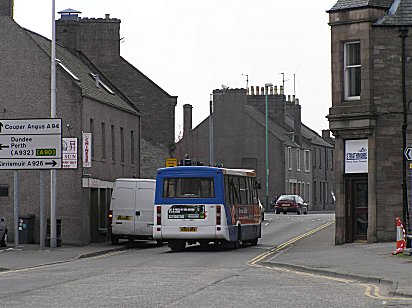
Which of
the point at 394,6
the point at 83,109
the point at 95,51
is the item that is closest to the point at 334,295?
the point at 394,6

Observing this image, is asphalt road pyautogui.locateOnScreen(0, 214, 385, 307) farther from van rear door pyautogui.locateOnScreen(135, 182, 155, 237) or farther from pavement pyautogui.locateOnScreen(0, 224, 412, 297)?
van rear door pyautogui.locateOnScreen(135, 182, 155, 237)

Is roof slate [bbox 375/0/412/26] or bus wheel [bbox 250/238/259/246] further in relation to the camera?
bus wheel [bbox 250/238/259/246]

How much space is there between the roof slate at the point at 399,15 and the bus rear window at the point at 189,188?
8237 mm

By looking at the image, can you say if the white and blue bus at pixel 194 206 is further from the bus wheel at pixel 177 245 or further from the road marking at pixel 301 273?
the road marking at pixel 301 273

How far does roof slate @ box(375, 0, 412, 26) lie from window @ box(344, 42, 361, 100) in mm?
1297

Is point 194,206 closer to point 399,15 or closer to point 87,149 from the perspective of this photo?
point 87,149

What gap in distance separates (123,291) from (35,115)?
23014 millimetres

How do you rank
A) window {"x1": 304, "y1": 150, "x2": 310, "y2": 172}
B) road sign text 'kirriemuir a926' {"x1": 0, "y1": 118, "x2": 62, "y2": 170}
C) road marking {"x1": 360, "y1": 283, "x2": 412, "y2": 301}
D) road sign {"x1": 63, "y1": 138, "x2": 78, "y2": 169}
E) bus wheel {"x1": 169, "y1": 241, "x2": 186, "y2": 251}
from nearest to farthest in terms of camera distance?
road marking {"x1": 360, "y1": 283, "x2": 412, "y2": 301} → road sign text 'kirriemuir a926' {"x1": 0, "y1": 118, "x2": 62, "y2": 170} → bus wheel {"x1": 169, "y1": 241, "x2": 186, "y2": 251} → road sign {"x1": 63, "y1": 138, "x2": 78, "y2": 169} → window {"x1": 304, "y1": 150, "x2": 310, "y2": 172}

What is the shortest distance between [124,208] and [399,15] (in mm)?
12689

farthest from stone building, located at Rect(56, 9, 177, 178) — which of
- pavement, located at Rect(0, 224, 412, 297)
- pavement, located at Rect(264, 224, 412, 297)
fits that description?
pavement, located at Rect(264, 224, 412, 297)

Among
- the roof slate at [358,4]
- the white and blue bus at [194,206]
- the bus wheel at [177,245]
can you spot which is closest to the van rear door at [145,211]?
the bus wheel at [177,245]

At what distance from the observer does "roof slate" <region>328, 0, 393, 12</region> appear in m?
37.2

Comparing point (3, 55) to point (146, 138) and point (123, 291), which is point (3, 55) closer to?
point (146, 138)

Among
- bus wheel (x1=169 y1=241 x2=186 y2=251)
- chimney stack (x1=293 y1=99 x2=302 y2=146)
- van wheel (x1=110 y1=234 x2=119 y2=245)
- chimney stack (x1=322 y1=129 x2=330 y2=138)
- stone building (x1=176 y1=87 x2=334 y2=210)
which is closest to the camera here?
bus wheel (x1=169 y1=241 x2=186 y2=251)
